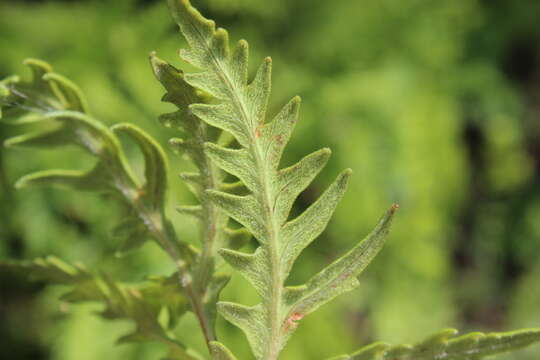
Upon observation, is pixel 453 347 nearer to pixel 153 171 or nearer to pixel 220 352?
pixel 220 352

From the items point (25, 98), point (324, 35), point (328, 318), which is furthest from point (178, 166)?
point (25, 98)

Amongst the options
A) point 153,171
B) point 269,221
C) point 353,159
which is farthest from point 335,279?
point 353,159

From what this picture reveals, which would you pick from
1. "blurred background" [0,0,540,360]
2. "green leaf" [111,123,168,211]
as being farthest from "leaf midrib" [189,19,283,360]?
"blurred background" [0,0,540,360]

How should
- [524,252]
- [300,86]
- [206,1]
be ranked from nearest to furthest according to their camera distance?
[206,1] → [300,86] → [524,252]

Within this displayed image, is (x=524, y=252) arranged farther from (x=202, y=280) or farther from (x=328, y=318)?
(x=202, y=280)

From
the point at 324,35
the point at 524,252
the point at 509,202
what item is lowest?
the point at 524,252

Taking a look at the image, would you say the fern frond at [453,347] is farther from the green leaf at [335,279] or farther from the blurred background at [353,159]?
the blurred background at [353,159]

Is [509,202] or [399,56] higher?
[399,56]

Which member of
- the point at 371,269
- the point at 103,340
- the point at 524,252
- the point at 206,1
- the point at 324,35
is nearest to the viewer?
the point at 103,340
